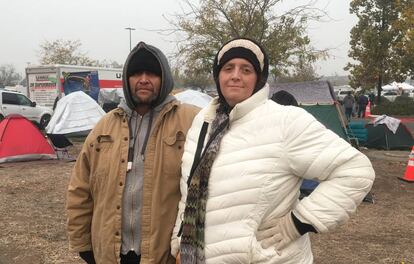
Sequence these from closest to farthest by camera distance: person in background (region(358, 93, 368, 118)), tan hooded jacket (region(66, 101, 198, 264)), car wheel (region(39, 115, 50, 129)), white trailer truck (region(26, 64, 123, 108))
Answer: tan hooded jacket (region(66, 101, 198, 264)) < car wheel (region(39, 115, 50, 129)) < white trailer truck (region(26, 64, 123, 108)) < person in background (region(358, 93, 368, 118))

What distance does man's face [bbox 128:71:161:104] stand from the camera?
2402 mm

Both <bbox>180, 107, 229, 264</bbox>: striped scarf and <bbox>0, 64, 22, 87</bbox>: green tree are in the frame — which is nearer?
<bbox>180, 107, 229, 264</bbox>: striped scarf

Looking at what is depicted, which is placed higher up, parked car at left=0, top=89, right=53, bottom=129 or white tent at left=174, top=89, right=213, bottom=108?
white tent at left=174, top=89, right=213, bottom=108

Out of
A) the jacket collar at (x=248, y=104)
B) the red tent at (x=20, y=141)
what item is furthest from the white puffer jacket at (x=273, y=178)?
the red tent at (x=20, y=141)

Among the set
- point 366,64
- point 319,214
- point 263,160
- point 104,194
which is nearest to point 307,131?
point 263,160

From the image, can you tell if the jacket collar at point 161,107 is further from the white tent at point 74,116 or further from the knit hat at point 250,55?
the white tent at point 74,116

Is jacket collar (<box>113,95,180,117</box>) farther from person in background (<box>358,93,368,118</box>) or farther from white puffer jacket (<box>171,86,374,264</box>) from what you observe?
person in background (<box>358,93,368,118</box>)

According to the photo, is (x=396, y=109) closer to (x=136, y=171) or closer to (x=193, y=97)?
(x=193, y=97)

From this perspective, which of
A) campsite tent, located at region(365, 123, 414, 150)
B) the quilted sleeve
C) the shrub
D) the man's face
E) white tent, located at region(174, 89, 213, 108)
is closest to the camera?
the quilted sleeve

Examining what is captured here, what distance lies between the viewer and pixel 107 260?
2.36 metres

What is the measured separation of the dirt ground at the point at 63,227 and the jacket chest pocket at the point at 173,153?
286cm

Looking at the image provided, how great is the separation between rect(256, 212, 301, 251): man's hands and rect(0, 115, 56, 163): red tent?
949 cm

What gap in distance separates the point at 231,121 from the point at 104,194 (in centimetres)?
77

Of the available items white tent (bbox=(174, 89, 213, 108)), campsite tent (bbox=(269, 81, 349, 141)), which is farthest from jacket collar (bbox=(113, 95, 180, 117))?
white tent (bbox=(174, 89, 213, 108))
